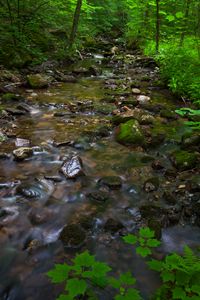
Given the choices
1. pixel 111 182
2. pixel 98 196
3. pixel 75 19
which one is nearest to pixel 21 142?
pixel 111 182

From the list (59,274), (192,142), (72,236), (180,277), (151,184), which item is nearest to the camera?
(59,274)

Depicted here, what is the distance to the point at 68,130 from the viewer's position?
748cm

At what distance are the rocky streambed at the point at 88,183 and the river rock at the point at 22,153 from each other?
18mm

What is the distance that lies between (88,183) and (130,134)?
6.46 feet

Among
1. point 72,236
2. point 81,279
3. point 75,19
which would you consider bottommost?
point 72,236

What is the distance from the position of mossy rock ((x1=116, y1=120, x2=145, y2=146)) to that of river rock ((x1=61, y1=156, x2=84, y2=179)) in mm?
1428

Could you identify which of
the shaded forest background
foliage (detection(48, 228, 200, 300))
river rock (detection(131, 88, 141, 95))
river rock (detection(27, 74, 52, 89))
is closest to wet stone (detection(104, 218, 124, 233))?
foliage (detection(48, 228, 200, 300))

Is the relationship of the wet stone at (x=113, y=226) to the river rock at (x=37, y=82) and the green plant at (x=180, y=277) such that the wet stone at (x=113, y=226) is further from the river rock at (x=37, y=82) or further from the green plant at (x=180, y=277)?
the river rock at (x=37, y=82)

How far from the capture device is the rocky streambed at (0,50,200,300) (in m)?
3.87

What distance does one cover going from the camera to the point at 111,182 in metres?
5.34

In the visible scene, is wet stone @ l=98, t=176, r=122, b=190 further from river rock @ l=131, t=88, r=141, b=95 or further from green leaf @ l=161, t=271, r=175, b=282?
river rock @ l=131, t=88, r=141, b=95

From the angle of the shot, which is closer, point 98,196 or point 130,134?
point 98,196

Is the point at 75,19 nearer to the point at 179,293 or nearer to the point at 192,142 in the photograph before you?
the point at 192,142

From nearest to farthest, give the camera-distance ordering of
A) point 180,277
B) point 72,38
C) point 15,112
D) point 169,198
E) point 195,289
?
point 195,289 < point 180,277 < point 169,198 < point 15,112 < point 72,38
